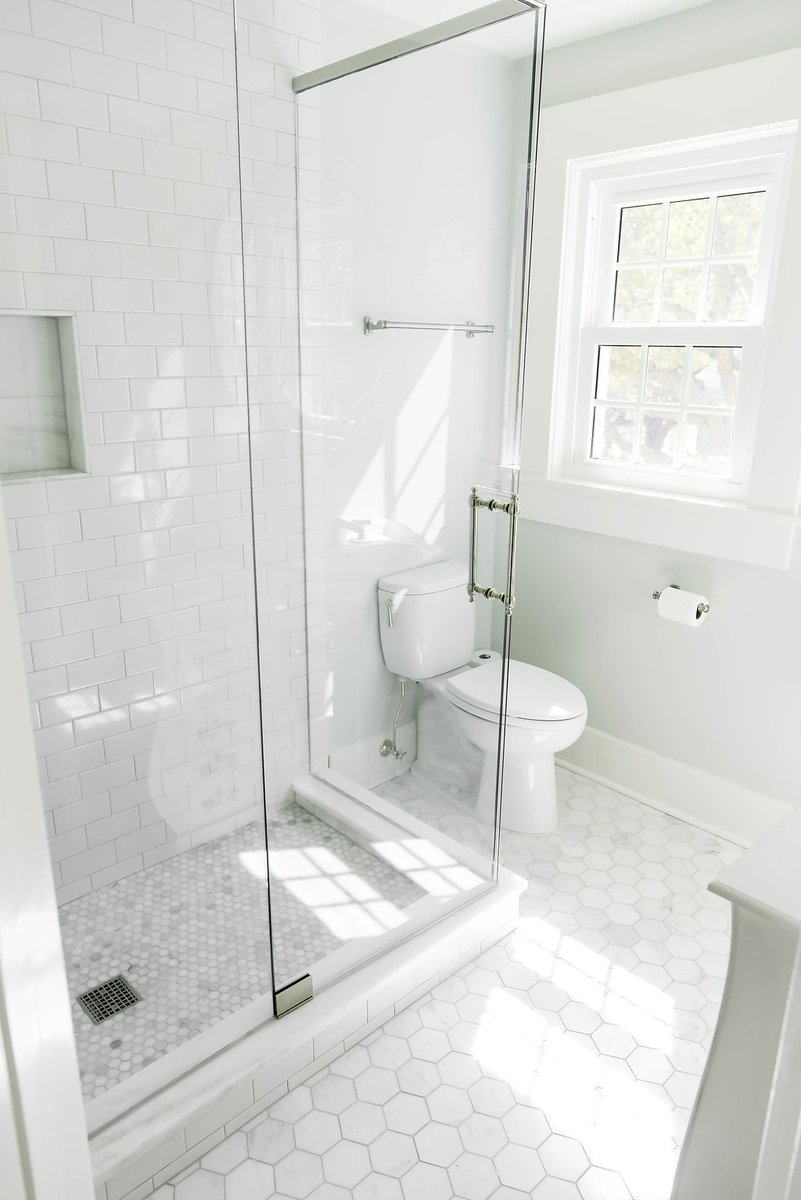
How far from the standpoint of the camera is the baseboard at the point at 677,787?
2699 mm

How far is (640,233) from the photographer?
109 inches

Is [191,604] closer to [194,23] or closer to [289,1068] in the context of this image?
[289,1068]

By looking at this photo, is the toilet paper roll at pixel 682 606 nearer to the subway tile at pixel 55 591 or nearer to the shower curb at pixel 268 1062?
the shower curb at pixel 268 1062

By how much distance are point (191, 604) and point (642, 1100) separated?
58.4 inches

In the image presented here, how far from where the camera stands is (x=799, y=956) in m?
1.00

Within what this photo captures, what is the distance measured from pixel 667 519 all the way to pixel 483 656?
87cm

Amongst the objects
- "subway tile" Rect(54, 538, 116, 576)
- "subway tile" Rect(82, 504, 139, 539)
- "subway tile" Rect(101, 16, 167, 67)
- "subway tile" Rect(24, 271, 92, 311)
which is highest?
"subway tile" Rect(101, 16, 167, 67)

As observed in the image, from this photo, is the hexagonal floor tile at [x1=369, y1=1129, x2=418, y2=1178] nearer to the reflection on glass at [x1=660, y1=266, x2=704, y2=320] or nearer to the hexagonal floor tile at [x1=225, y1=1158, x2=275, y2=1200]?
the hexagonal floor tile at [x1=225, y1=1158, x2=275, y2=1200]

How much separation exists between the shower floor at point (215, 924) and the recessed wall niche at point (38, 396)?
97cm

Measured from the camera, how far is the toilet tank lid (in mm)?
2164

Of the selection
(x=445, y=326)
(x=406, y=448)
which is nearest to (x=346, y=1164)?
(x=406, y=448)

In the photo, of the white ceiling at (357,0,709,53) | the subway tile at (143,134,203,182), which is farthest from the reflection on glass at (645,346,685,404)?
the subway tile at (143,134,203,182)

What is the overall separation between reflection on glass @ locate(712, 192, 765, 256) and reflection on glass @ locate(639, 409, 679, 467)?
52cm

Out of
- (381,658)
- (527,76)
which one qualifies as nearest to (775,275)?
(527,76)
